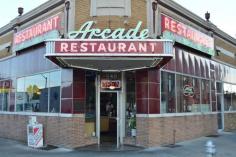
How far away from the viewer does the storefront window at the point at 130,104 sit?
54.6 feet

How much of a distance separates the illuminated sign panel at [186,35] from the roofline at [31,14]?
502 cm

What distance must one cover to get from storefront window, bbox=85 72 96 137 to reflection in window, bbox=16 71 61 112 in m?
1.50

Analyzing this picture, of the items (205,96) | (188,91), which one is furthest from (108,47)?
(205,96)

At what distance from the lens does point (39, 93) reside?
19.0 metres

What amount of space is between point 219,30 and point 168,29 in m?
8.04

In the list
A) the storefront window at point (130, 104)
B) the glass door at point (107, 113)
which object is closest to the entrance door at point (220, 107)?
the storefront window at point (130, 104)

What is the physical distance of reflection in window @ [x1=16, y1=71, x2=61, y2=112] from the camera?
17609mm

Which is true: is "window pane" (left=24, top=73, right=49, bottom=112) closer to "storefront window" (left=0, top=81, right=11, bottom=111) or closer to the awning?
"storefront window" (left=0, top=81, right=11, bottom=111)

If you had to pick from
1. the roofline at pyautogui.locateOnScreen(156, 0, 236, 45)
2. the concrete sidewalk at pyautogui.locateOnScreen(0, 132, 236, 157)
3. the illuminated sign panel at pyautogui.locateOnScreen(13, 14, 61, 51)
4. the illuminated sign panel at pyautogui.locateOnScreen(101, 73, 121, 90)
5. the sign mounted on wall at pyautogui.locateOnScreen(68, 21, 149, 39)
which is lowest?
the concrete sidewalk at pyautogui.locateOnScreen(0, 132, 236, 157)

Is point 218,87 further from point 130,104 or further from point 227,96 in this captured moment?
point 130,104

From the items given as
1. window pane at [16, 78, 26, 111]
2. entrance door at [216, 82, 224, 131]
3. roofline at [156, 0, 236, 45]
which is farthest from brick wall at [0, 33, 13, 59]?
entrance door at [216, 82, 224, 131]

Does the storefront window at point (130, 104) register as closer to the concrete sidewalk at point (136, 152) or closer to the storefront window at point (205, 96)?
the concrete sidewalk at point (136, 152)

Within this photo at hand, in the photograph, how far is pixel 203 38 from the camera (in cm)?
2102

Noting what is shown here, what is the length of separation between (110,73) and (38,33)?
4.57m
